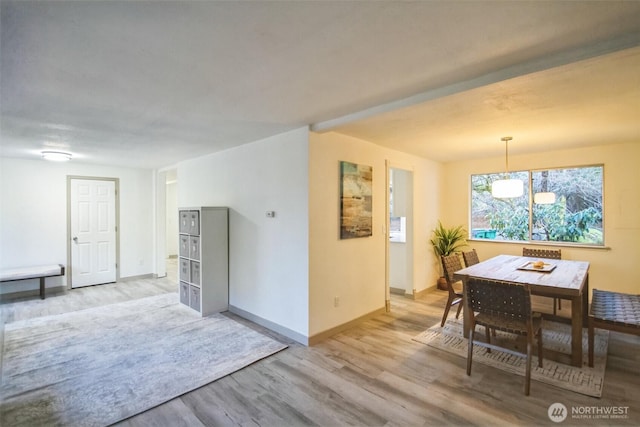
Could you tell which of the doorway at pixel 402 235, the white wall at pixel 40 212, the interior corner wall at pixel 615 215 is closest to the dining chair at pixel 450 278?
the doorway at pixel 402 235

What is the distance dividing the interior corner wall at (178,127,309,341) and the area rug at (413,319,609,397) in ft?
5.13

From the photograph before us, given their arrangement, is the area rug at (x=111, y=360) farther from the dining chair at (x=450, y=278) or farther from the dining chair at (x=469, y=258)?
the dining chair at (x=469, y=258)

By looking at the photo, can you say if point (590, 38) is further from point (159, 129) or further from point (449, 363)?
point (159, 129)

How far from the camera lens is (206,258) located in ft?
13.9

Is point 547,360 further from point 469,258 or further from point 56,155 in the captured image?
point 56,155

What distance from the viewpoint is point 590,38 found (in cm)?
168

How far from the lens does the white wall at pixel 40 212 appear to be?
16.8 ft

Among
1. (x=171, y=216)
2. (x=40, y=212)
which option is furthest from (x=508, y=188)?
(x=171, y=216)

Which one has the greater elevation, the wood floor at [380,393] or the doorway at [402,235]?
the doorway at [402,235]

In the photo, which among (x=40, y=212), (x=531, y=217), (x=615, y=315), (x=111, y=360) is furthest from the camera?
(x=40, y=212)

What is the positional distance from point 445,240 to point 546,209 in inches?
63.8

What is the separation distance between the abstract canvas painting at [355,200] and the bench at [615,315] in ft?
7.65

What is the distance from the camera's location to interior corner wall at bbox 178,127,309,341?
3.38 meters

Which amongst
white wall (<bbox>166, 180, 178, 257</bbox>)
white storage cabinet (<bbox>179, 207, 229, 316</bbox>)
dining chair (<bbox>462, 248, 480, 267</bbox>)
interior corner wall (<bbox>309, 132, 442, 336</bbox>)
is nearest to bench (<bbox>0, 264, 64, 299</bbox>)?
white storage cabinet (<bbox>179, 207, 229, 316</bbox>)
